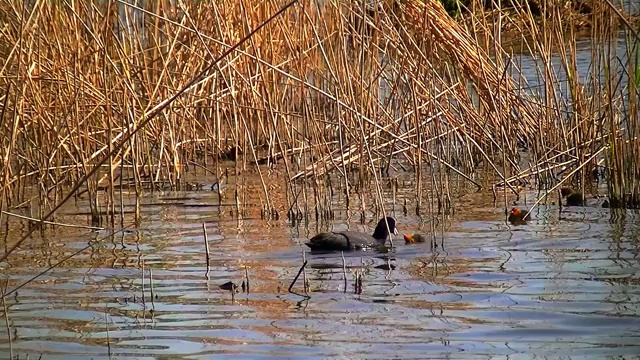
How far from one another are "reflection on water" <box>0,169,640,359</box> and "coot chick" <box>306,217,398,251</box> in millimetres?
100

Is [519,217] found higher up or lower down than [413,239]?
higher up

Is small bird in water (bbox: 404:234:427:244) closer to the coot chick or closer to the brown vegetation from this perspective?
the coot chick

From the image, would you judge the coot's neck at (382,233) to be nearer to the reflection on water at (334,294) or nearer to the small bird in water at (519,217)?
the reflection on water at (334,294)

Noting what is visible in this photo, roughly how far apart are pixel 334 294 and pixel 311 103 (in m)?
4.44

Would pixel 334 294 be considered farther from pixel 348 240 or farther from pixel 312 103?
pixel 312 103

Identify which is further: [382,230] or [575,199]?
[575,199]

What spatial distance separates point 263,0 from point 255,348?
708cm

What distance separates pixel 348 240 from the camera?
310 inches

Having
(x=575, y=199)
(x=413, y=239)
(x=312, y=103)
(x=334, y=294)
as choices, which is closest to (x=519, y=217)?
(x=575, y=199)

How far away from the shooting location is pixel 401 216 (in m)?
9.30

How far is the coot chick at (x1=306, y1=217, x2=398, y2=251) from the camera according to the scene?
25.6 ft

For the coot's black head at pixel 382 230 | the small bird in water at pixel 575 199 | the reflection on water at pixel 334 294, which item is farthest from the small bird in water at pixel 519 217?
the coot's black head at pixel 382 230

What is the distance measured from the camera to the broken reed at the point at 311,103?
912cm

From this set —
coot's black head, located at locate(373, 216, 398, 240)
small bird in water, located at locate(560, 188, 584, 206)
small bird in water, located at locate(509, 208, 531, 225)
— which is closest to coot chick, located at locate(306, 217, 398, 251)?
coot's black head, located at locate(373, 216, 398, 240)
